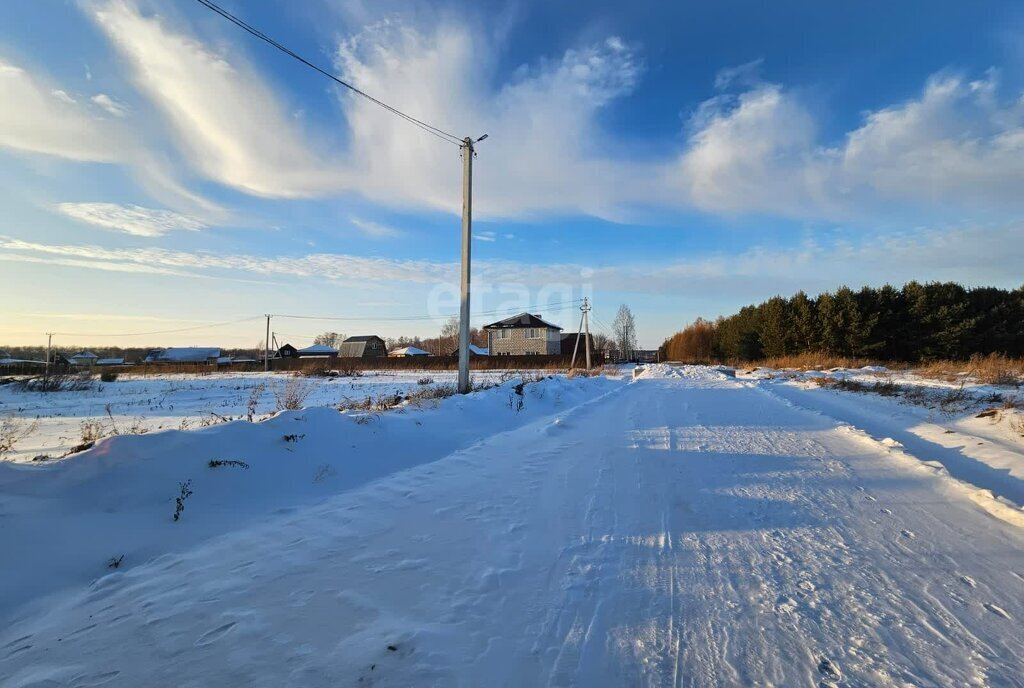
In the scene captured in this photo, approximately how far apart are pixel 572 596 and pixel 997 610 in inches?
100

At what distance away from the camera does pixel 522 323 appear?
6975cm

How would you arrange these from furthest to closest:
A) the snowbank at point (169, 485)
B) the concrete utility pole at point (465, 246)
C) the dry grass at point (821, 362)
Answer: the dry grass at point (821, 362) < the concrete utility pole at point (465, 246) < the snowbank at point (169, 485)

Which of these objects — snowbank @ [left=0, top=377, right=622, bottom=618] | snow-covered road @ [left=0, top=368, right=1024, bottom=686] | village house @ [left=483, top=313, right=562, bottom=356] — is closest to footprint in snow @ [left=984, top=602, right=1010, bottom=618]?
snow-covered road @ [left=0, top=368, right=1024, bottom=686]

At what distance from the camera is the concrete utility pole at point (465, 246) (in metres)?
13.4

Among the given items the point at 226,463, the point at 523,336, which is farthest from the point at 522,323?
the point at 226,463

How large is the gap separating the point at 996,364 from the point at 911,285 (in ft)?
82.3

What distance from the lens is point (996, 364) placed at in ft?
53.4

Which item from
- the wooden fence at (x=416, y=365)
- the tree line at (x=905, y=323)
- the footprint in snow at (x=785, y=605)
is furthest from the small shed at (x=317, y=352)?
the footprint in snow at (x=785, y=605)

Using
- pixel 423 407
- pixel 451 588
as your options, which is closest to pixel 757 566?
pixel 451 588

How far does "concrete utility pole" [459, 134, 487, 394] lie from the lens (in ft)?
43.8

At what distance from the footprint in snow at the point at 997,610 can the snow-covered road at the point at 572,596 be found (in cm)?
3

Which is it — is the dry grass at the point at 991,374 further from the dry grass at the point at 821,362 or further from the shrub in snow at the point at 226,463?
the shrub in snow at the point at 226,463

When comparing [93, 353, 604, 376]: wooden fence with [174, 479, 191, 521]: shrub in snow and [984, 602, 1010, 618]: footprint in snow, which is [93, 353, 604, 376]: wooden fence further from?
[984, 602, 1010, 618]: footprint in snow

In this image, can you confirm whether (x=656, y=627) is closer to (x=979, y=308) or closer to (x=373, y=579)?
(x=373, y=579)
